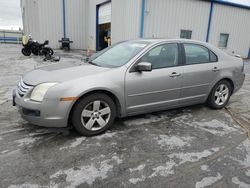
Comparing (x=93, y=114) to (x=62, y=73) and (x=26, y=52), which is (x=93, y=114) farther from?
(x=26, y=52)

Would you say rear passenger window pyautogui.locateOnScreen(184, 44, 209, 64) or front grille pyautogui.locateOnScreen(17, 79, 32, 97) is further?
rear passenger window pyautogui.locateOnScreen(184, 44, 209, 64)

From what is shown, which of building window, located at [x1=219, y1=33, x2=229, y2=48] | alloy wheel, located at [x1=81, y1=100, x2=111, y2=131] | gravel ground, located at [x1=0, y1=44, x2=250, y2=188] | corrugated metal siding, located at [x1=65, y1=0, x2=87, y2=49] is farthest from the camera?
corrugated metal siding, located at [x1=65, y1=0, x2=87, y2=49]

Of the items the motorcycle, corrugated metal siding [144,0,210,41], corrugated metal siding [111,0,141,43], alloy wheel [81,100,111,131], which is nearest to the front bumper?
alloy wheel [81,100,111,131]

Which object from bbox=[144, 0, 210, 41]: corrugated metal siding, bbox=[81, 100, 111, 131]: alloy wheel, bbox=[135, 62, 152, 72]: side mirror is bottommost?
bbox=[81, 100, 111, 131]: alloy wheel

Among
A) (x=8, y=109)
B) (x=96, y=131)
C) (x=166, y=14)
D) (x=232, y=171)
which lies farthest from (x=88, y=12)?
(x=232, y=171)

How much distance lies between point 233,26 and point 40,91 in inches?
659

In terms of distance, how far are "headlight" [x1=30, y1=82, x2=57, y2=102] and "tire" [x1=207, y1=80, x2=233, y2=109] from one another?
326 cm

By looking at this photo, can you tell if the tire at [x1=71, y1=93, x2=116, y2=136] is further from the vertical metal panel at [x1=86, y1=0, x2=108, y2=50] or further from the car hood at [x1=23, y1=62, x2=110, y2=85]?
the vertical metal panel at [x1=86, y1=0, x2=108, y2=50]

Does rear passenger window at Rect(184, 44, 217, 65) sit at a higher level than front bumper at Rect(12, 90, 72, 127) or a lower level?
higher

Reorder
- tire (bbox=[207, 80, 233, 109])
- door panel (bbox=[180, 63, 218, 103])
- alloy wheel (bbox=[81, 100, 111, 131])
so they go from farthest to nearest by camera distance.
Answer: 1. tire (bbox=[207, 80, 233, 109])
2. door panel (bbox=[180, 63, 218, 103])
3. alloy wheel (bbox=[81, 100, 111, 131])

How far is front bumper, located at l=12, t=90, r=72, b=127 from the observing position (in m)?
2.74

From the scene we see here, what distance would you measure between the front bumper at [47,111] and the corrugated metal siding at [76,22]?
56.2 feet

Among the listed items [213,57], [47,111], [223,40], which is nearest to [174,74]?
[213,57]

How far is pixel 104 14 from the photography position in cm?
1582
